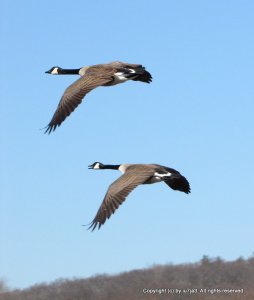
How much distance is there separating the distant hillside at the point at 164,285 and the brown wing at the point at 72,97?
22.5m

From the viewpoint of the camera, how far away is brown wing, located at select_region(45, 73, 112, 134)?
61.9 feet

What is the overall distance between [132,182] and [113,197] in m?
0.63

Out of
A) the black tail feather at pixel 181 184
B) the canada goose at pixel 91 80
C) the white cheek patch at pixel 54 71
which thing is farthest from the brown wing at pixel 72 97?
the white cheek patch at pixel 54 71

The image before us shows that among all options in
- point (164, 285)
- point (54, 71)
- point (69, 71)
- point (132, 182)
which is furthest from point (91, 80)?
point (164, 285)

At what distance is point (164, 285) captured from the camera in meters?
48.0

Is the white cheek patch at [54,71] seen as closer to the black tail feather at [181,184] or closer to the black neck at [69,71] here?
the black neck at [69,71]

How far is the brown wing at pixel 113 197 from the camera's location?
17.4 metres

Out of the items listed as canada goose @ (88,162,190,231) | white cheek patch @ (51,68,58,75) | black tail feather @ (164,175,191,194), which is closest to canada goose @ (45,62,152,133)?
canada goose @ (88,162,190,231)

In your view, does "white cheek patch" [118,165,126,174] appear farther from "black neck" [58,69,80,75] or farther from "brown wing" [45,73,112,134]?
"black neck" [58,69,80,75]

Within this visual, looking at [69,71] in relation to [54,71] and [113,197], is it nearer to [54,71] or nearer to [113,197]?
[54,71]

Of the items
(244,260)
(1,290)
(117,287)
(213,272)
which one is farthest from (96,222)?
(244,260)

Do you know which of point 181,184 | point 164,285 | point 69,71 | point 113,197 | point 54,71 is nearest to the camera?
point 113,197

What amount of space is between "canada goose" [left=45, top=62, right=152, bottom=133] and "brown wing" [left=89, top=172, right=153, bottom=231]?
177 cm

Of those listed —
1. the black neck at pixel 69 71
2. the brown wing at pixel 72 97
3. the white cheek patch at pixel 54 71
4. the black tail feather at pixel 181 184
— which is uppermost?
the white cheek patch at pixel 54 71
